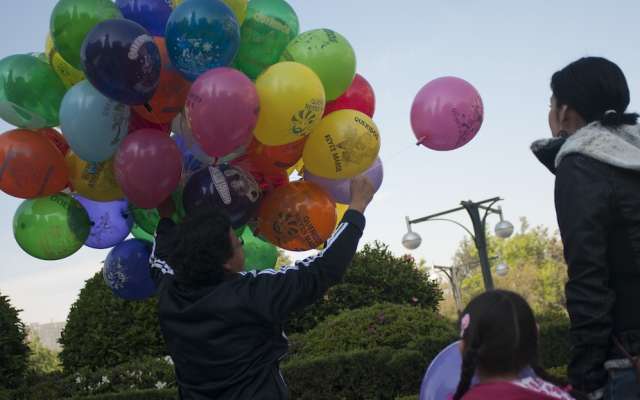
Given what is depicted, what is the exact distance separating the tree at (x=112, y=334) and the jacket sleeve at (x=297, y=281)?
8.80 meters

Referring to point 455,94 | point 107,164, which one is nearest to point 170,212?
point 107,164

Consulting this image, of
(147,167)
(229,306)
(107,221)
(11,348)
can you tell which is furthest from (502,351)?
(11,348)

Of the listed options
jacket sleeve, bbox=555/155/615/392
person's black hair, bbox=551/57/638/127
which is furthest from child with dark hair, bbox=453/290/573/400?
person's black hair, bbox=551/57/638/127

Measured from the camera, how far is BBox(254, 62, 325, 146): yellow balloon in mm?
3393

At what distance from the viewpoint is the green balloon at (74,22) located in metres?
3.49

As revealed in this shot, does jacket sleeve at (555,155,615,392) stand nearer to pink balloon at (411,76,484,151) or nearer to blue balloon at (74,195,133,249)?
pink balloon at (411,76,484,151)

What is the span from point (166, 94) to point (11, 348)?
9.17 metres

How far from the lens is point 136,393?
8.88 meters

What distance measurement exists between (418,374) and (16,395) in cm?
637

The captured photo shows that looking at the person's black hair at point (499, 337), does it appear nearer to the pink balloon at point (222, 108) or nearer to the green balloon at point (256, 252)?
the pink balloon at point (222, 108)

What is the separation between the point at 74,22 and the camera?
349cm

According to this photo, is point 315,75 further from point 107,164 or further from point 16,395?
point 16,395

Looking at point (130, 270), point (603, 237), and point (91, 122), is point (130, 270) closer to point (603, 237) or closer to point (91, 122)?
point (91, 122)

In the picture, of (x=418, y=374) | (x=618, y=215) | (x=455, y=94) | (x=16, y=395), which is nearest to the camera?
(x=618, y=215)
